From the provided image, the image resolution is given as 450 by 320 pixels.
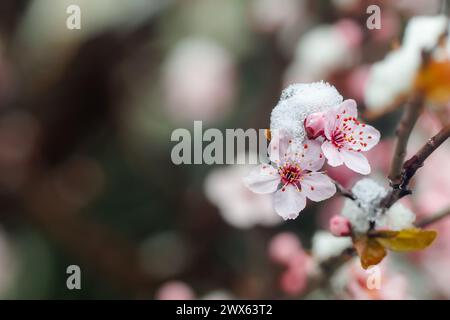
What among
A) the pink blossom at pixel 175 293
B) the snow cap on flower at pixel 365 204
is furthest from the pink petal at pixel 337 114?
the pink blossom at pixel 175 293

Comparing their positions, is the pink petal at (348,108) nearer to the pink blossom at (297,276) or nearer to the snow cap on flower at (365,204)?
the snow cap on flower at (365,204)

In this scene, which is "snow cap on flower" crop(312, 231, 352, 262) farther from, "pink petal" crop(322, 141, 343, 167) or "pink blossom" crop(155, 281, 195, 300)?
"pink blossom" crop(155, 281, 195, 300)

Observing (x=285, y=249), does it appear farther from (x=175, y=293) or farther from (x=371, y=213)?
(x=371, y=213)

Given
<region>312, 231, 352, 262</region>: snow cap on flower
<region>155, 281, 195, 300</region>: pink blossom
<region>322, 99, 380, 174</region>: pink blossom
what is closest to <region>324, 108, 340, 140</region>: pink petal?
<region>322, 99, 380, 174</region>: pink blossom

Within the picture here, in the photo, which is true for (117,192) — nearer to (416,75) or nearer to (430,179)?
(430,179)

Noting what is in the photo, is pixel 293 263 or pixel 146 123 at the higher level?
pixel 146 123

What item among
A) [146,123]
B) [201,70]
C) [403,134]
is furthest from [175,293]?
[201,70]

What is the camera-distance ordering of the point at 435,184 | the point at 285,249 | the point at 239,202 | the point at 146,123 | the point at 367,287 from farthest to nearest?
the point at 146,123 → the point at 239,202 → the point at 435,184 → the point at 285,249 → the point at 367,287
